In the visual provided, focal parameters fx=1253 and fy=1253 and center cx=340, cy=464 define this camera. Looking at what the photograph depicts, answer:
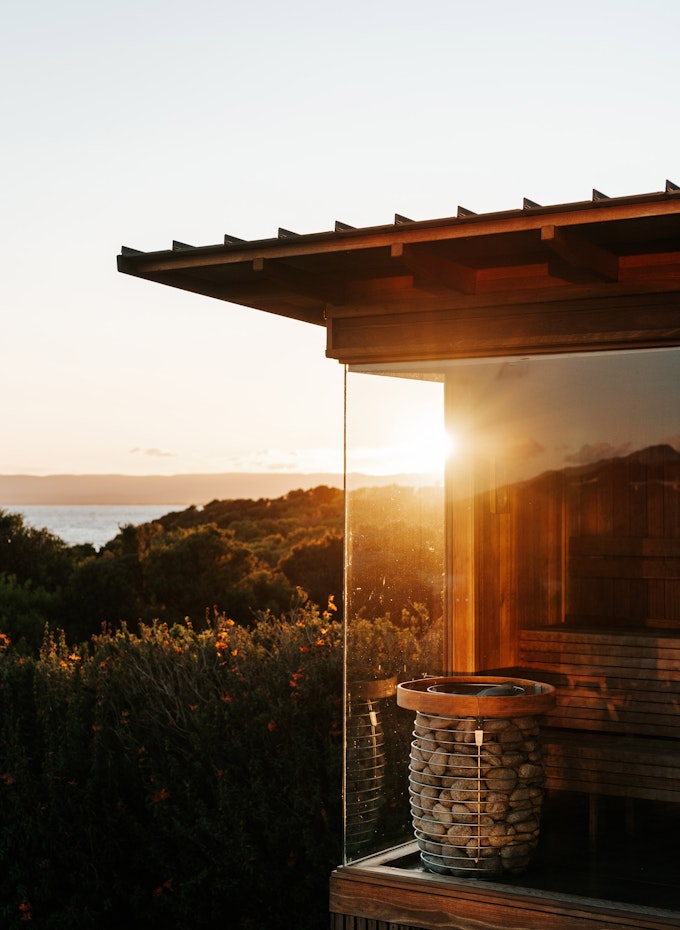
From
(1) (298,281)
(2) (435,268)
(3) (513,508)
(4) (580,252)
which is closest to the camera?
(4) (580,252)

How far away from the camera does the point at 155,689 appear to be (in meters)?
7.86

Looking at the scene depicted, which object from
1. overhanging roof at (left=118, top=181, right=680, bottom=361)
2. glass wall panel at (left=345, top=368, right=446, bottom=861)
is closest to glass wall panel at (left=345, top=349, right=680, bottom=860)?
glass wall panel at (left=345, top=368, right=446, bottom=861)

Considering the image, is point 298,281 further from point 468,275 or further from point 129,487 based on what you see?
point 129,487

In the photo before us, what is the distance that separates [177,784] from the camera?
23.9 feet

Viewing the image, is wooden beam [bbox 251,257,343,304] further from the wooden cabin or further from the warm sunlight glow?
the warm sunlight glow

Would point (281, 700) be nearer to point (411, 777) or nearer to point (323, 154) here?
point (411, 777)

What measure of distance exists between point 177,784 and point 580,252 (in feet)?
14.8

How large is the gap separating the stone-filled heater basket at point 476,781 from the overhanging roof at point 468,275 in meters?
1.26

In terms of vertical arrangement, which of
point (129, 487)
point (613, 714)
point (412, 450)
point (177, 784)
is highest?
point (129, 487)

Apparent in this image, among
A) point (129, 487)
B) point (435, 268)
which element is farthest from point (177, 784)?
point (129, 487)

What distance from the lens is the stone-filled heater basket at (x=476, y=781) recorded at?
4.32m

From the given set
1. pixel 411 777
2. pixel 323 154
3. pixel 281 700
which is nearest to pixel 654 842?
pixel 411 777

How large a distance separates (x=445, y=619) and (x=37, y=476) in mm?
45935

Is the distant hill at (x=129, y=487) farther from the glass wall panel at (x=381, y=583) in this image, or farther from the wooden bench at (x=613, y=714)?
the glass wall panel at (x=381, y=583)
